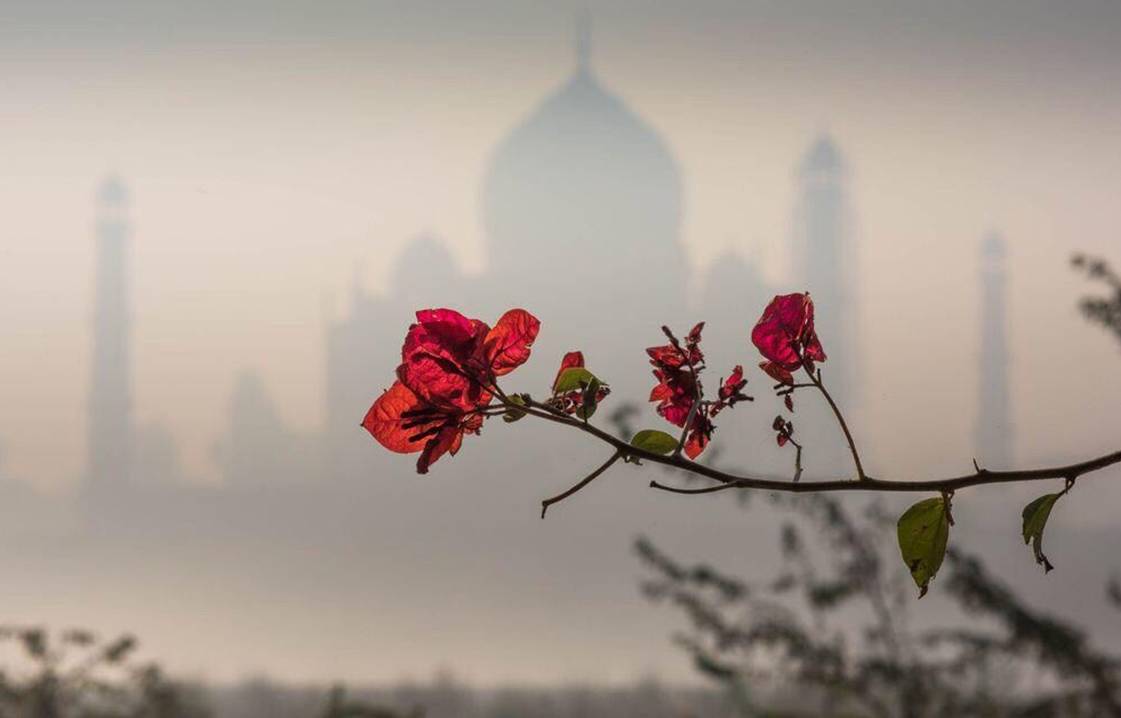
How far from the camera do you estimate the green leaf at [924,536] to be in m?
0.25

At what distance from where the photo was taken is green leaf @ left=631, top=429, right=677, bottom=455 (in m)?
0.26

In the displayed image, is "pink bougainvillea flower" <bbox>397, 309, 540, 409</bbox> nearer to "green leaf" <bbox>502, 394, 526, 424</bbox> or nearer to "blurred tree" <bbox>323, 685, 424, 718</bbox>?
"green leaf" <bbox>502, 394, 526, 424</bbox>

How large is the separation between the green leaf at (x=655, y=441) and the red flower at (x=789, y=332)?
3 centimetres

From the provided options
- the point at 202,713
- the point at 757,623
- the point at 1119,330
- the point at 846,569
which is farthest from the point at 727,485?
the point at 202,713

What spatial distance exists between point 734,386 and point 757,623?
160 centimetres

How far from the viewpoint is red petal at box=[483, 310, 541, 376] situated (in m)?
0.26

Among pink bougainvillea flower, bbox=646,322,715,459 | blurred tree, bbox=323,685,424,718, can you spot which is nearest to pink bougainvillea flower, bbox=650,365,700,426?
pink bougainvillea flower, bbox=646,322,715,459

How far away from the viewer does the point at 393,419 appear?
0.26 metres

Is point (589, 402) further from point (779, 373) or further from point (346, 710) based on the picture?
point (346, 710)

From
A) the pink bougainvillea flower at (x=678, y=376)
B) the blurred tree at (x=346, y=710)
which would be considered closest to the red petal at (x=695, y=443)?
the pink bougainvillea flower at (x=678, y=376)

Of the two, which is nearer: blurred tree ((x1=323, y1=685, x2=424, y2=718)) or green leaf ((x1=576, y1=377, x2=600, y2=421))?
green leaf ((x1=576, y1=377, x2=600, y2=421))

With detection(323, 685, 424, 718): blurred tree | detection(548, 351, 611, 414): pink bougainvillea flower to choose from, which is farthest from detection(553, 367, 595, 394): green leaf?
detection(323, 685, 424, 718): blurred tree

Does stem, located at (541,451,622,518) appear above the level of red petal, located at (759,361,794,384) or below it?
below

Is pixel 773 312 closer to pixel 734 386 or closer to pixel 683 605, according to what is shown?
pixel 734 386
